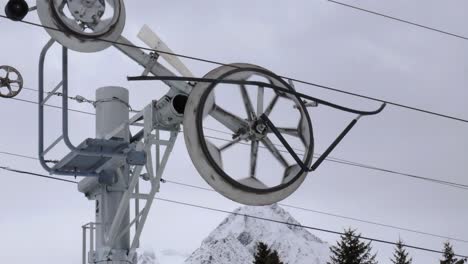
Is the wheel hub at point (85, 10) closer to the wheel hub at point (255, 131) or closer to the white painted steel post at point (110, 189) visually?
the white painted steel post at point (110, 189)

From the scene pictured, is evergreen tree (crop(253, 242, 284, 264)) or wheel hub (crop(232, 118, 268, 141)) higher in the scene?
evergreen tree (crop(253, 242, 284, 264))

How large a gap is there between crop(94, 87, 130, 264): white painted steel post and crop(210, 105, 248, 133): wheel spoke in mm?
2445

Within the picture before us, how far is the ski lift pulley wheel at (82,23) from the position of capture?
664 inches

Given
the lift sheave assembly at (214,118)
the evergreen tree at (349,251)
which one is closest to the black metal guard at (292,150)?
the lift sheave assembly at (214,118)

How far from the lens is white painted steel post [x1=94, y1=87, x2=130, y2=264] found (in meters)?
19.3

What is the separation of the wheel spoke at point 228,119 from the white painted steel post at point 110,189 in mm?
2445

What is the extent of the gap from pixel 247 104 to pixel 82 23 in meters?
3.55

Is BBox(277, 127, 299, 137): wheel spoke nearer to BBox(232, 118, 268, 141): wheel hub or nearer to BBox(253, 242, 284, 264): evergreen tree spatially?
BBox(232, 118, 268, 141): wheel hub

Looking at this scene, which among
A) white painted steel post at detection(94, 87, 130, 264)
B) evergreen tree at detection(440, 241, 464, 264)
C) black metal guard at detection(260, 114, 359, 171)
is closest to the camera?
black metal guard at detection(260, 114, 359, 171)

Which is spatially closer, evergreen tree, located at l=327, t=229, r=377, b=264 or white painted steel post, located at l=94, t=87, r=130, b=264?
white painted steel post, located at l=94, t=87, r=130, b=264

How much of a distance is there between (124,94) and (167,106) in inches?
73.0

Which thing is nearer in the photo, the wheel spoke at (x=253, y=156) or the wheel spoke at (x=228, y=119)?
the wheel spoke at (x=253, y=156)

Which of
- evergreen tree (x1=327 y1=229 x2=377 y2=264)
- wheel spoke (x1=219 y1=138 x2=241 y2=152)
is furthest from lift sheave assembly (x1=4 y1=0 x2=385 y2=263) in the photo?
evergreen tree (x1=327 y1=229 x2=377 y2=264)

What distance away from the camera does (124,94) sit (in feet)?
67.3
